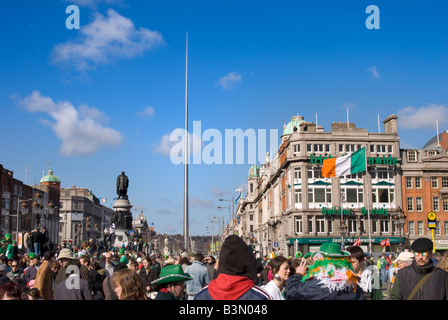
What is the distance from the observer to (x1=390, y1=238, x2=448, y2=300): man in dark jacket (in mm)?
6766

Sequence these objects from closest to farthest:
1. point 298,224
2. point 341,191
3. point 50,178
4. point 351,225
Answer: point 351,225
point 341,191
point 298,224
point 50,178

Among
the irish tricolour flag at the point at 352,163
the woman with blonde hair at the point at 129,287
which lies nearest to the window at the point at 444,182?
the irish tricolour flag at the point at 352,163

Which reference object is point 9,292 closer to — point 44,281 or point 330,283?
point 330,283

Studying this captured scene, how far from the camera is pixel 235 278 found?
15.6 feet

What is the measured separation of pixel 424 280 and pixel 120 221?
3284 cm

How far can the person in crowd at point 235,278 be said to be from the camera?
4.69 m

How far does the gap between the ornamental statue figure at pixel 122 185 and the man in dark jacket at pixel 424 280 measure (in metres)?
32.5

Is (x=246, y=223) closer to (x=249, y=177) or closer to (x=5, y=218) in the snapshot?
(x=249, y=177)

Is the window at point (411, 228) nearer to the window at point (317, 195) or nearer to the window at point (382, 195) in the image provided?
the window at point (382, 195)

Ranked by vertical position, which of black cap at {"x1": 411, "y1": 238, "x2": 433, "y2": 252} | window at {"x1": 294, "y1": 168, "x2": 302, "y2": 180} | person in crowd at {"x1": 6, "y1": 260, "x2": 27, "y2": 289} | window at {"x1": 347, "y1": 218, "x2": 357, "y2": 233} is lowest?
person in crowd at {"x1": 6, "y1": 260, "x2": 27, "y2": 289}

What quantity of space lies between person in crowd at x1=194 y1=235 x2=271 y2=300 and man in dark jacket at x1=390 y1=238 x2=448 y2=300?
2.99m

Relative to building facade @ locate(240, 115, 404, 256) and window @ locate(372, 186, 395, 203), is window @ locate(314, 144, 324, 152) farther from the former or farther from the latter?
window @ locate(372, 186, 395, 203)

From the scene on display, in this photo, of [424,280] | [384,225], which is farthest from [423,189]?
[424,280]

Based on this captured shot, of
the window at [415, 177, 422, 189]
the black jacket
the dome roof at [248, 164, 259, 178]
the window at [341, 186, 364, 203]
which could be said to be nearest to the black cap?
the black jacket
